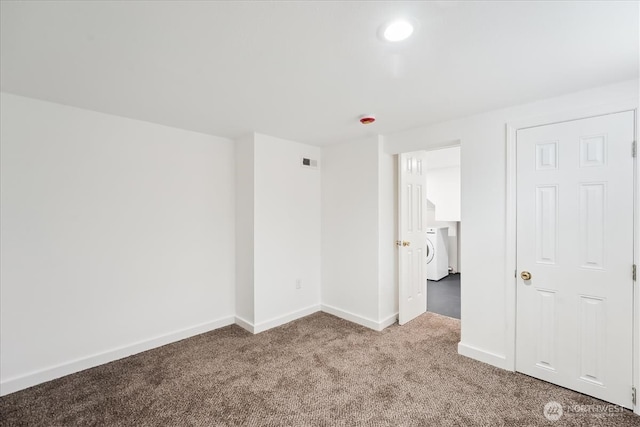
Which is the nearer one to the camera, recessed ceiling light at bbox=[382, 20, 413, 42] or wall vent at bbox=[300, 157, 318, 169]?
recessed ceiling light at bbox=[382, 20, 413, 42]

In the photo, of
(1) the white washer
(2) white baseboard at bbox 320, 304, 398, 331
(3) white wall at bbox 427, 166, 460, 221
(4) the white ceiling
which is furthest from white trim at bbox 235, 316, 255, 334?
(3) white wall at bbox 427, 166, 460, 221

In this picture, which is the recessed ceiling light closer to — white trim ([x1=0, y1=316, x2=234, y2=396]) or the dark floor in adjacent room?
white trim ([x1=0, y1=316, x2=234, y2=396])

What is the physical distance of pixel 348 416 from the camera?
1.88 meters

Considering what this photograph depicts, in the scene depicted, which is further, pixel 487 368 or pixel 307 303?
pixel 307 303

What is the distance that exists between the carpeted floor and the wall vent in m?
2.12

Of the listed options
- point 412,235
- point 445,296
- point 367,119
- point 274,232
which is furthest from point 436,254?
point 367,119

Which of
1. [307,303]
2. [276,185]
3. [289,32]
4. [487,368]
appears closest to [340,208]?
[276,185]

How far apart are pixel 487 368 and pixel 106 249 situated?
3.55m

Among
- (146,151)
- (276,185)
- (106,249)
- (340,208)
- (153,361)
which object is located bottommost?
(153,361)

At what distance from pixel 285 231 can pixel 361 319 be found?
1.41 metres

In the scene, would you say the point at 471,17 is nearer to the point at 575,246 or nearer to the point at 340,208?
the point at 575,246

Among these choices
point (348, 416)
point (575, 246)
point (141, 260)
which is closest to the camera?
point (348, 416)

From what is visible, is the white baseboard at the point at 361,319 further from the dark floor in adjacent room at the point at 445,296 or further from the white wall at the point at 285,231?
the dark floor in adjacent room at the point at 445,296

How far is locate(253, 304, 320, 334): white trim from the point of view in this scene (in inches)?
126
